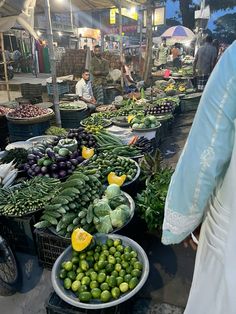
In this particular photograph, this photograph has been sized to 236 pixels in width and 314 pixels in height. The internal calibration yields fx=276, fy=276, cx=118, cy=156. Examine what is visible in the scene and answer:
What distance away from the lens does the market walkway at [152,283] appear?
241cm

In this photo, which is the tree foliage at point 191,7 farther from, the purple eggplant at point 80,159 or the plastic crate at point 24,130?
the purple eggplant at point 80,159

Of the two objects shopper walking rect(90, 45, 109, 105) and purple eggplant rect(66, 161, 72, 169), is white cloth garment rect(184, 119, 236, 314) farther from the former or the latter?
shopper walking rect(90, 45, 109, 105)

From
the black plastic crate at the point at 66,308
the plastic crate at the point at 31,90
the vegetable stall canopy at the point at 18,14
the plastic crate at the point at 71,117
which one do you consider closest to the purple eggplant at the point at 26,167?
the black plastic crate at the point at 66,308

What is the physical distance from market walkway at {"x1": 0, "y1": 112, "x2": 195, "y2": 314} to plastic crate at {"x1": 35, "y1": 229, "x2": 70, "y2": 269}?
0.13 m

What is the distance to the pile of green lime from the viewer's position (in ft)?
6.72

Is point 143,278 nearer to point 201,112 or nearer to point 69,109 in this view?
point 201,112

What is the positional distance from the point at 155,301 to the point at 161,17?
50.7ft

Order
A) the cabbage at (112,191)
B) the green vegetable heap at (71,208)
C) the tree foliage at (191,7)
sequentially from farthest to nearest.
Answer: the tree foliage at (191,7), the cabbage at (112,191), the green vegetable heap at (71,208)

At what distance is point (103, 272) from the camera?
86.2 inches

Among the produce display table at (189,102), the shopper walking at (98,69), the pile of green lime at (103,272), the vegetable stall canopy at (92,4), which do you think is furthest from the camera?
the shopper walking at (98,69)

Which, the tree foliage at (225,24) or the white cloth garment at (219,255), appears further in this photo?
the tree foliage at (225,24)

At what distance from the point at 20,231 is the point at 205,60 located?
8966 mm

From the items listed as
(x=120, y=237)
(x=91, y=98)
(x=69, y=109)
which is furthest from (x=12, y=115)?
(x=120, y=237)

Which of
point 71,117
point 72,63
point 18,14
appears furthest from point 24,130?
point 72,63
